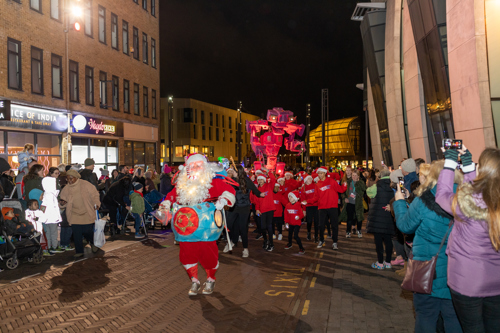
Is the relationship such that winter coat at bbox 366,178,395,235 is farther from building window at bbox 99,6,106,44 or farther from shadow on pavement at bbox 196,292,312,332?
building window at bbox 99,6,106,44

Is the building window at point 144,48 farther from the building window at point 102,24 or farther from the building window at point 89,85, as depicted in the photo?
the building window at point 89,85

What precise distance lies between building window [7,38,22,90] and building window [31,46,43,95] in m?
0.87

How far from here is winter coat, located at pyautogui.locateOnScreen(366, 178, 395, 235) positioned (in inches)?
323

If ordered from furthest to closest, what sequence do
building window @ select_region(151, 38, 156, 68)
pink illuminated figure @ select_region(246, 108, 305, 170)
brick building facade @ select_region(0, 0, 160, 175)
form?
building window @ select_region(151, 38, 156, 68), pink illuminated figure @ select_region(246, 108, 305, 170), brick building facade @ select_region(0, 0, 160, 175)

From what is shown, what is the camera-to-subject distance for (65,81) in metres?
21.2

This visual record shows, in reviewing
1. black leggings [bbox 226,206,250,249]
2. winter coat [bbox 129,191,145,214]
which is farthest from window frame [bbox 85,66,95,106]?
black leggings [bbox 226,206,250,249]

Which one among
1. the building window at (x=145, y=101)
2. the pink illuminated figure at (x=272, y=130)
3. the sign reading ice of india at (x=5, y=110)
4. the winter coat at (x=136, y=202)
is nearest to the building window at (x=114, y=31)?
the building window at (x=145, y=101)

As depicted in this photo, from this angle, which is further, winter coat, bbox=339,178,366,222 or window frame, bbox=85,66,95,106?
window frame, bbox=85,66,95,106

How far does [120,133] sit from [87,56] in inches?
204

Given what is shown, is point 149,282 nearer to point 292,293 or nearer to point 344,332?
point 292,293

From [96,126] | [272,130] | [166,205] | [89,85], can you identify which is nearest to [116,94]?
[89,85]

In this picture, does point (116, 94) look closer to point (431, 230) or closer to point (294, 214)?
point (294, 214)

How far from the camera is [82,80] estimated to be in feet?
74.4

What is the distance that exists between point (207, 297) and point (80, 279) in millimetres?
2558
